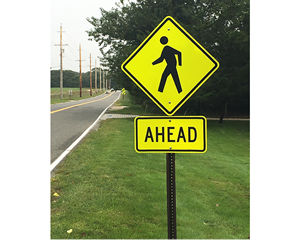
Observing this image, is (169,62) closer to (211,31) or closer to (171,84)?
(171,84)

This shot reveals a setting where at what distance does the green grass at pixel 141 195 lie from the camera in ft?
12.2

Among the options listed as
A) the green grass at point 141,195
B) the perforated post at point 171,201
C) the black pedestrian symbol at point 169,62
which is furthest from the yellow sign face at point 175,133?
the green grass at point 141,195

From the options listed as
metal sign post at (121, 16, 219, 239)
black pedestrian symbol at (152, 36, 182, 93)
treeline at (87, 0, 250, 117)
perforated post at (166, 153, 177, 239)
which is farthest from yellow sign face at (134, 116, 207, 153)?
treeline at (87, 0, 250, 117)

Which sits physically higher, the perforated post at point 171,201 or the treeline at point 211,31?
the treeline at point 211,31

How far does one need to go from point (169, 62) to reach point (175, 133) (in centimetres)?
70

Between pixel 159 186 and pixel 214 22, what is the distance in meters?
11.7

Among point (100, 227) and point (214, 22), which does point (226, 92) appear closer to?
point (214, 22)

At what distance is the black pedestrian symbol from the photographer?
282 cm

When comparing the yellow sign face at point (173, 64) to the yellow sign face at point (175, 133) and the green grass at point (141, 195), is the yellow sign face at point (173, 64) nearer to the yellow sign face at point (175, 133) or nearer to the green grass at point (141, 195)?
the yellow sign face at point (175, 133)

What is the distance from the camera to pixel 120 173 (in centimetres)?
591

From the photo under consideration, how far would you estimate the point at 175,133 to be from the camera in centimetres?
279

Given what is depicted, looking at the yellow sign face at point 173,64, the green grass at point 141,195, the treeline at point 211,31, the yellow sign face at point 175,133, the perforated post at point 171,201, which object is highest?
the treeline at point 211,31

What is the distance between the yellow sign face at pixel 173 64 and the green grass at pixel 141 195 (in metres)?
1.83

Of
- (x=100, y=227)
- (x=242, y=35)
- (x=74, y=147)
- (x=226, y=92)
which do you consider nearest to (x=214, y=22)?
(x=242, y=35)
